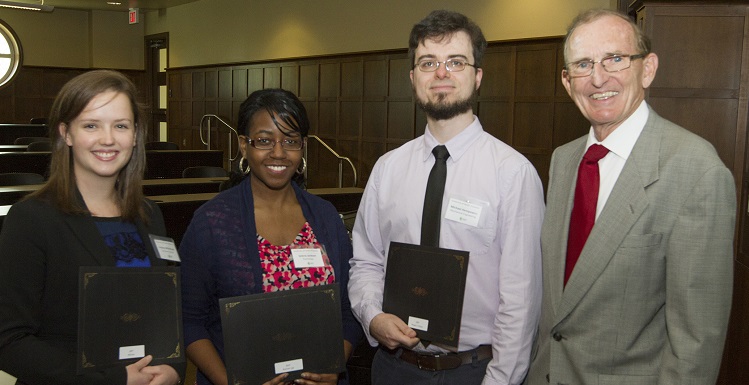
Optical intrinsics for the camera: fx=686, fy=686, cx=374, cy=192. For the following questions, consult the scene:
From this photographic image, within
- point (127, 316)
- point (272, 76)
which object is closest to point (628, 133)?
point (127, 316)

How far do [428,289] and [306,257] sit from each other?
1.36 ft

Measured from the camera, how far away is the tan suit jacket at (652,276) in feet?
5.12

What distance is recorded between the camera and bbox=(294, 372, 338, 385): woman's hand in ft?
6.12

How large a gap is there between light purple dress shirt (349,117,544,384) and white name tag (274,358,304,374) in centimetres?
24

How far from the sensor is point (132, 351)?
5.35 feet

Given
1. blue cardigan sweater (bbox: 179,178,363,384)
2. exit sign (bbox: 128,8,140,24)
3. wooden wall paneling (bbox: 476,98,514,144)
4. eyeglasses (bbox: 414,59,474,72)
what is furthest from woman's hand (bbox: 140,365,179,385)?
exit sign (bbox: 128,8,140,24)

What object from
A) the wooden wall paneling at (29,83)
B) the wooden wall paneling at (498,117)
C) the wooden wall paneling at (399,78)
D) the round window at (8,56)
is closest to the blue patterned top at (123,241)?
the wooden wall paneling at (498,117)

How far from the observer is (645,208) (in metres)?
1.63

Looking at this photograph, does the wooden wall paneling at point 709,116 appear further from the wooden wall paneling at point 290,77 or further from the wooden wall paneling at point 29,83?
the wooden wall paneling at point 29,83

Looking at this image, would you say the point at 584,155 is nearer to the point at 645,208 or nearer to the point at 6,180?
the point at 645,208

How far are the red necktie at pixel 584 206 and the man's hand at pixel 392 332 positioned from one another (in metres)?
0.44

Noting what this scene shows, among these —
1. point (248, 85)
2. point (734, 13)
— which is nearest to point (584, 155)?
point (734, 13)

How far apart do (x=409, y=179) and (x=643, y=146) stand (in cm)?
67

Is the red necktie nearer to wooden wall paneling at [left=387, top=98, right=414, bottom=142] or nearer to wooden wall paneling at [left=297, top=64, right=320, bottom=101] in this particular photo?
wooden wall paneling at [left=387, top=98, right=414, bottom=142]
